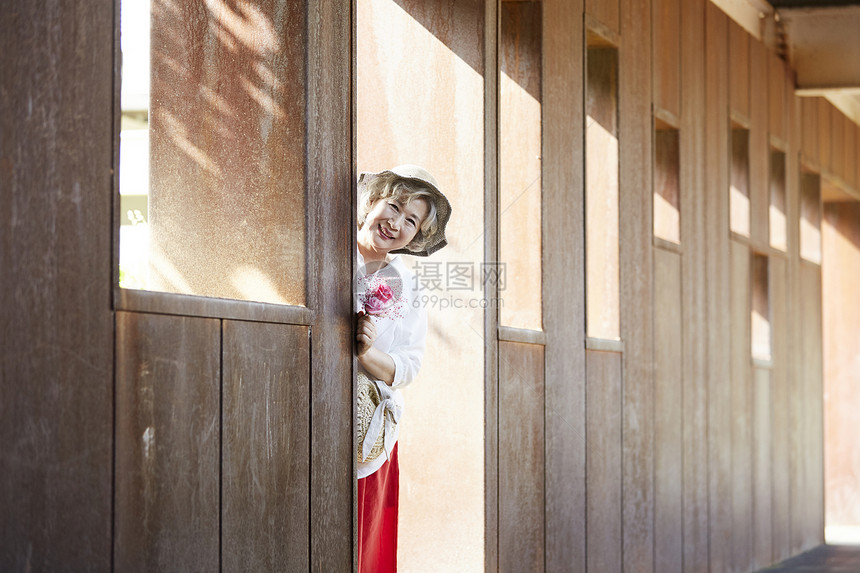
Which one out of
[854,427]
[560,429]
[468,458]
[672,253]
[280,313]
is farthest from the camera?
[854,427]

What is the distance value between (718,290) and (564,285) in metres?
2.34

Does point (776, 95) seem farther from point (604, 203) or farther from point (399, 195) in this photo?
point (399, 195)

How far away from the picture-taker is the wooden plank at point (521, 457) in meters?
4.39

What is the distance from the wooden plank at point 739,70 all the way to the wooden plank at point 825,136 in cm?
193

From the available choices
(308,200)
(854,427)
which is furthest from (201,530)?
(854,427)

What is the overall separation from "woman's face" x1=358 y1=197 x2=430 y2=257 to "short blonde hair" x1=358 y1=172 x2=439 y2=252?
0.5 inches

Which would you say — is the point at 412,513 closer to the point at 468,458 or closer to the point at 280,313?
the point at 468,458

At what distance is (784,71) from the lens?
848cm

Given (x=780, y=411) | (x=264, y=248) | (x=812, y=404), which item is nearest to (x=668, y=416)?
(x=780, y=411)

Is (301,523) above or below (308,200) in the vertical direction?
below

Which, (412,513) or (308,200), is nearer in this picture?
(308,200)

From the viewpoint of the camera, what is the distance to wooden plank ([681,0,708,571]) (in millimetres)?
6465

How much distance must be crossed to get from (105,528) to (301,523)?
82 centimetres

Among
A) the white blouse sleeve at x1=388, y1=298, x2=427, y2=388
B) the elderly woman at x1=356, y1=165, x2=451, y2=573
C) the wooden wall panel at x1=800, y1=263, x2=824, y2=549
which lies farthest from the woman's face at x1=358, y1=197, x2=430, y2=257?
the wooden wall panel at x1=800, y1=263, x2=824, y2=549
